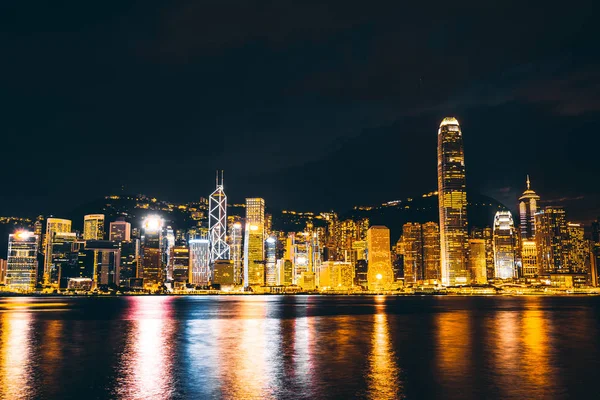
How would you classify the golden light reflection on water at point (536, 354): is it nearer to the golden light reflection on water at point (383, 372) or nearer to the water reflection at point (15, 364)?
the golden light reflection on water at point (383, 372)

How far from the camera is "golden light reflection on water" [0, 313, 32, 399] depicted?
36147mm

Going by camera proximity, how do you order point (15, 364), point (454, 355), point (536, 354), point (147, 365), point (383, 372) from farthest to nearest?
point (536, 354), point (454, 355), point (15, 364), point (147, 365), point (383, 372)

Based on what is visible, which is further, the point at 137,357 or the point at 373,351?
the point at 373,351

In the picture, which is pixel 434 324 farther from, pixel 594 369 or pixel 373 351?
pixel 594 369

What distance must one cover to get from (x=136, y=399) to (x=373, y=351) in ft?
93.4

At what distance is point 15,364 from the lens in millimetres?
47375

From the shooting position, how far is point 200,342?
6366cm

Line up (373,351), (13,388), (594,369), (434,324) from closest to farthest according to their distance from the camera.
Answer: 1. (13,388)
2. (594,369)
3. (373,351)
4. (434,324)

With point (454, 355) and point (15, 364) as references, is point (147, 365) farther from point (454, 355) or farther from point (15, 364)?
point (454, 355)

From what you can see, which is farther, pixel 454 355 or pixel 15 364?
pixel 454 355

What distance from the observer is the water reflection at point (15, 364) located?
36.1 meters

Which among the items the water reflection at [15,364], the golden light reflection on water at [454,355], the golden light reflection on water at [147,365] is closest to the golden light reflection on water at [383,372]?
the golden light reflection on water at [454,355]

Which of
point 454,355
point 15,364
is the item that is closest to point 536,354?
point 454,355

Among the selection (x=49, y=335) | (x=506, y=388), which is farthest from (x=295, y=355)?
(x=49, y=335)
